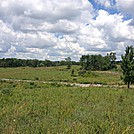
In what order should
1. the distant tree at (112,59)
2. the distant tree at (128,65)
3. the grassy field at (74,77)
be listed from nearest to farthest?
1. the distant tree at (128,65)
2. the grassy field at (74,77)
3. the distant tree at (112,59)

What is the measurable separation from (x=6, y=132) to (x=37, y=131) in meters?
0.98

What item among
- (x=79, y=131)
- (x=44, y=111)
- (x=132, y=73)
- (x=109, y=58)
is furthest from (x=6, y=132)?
(x=109, y=58)

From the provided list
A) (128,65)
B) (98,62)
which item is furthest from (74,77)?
(98,62)

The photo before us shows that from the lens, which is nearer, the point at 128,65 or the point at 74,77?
the point at 128,65

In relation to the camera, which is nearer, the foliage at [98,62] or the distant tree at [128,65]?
the distant tree at [128,65]

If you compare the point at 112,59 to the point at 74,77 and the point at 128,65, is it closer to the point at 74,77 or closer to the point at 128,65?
the point at 74,77

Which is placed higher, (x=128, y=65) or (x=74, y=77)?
(x=128, y=65)

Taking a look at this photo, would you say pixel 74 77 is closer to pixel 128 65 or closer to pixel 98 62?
pixel 128 65

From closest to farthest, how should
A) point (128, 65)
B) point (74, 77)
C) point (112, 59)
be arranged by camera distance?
point (128, 65) → point (74, 77) → point (112, 59)

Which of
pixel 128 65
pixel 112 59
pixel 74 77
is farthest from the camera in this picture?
pixel 112 59

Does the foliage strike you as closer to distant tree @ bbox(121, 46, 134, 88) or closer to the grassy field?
the grassy field

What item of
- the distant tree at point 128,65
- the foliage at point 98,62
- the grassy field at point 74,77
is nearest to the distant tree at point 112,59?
the foliage at point 98,62

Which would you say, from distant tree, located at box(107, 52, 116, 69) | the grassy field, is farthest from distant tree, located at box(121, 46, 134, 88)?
distant tree, located at box(107, 52, 116, 69)

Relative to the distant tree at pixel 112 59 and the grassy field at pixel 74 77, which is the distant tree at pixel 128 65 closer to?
the grassy field at pixel 74 77
